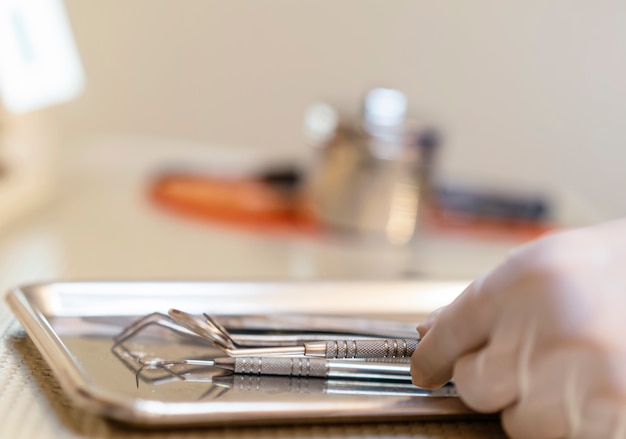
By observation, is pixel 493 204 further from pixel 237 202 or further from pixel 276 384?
pixel 276 384

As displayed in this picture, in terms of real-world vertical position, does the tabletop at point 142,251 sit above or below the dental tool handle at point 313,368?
below

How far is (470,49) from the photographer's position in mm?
1260

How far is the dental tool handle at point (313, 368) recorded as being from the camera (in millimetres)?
377

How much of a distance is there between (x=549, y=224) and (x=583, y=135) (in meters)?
0.27

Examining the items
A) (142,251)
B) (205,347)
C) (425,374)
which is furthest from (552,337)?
(142,251)

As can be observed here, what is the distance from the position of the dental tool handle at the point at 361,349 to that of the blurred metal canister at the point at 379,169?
0.57 meters

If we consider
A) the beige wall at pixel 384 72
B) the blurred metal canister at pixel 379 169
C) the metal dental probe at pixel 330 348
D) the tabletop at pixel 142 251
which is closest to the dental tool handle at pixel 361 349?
the metal dental probe at pixel 330 348

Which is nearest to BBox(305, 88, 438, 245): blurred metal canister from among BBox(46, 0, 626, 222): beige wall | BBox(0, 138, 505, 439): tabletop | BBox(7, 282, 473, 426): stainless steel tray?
BBox(0, 138, 505, 439): tabletop

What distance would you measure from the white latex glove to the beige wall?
3.05 ft

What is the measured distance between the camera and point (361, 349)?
0.39 m

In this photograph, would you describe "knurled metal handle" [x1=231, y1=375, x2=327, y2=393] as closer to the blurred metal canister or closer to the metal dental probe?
the metal dental probe

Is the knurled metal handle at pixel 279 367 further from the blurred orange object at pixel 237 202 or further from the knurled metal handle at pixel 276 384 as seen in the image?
the blurred orange object at pixel 237 202

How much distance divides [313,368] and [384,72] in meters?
0.94

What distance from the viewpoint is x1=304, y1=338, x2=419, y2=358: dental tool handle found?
1.27 feet
